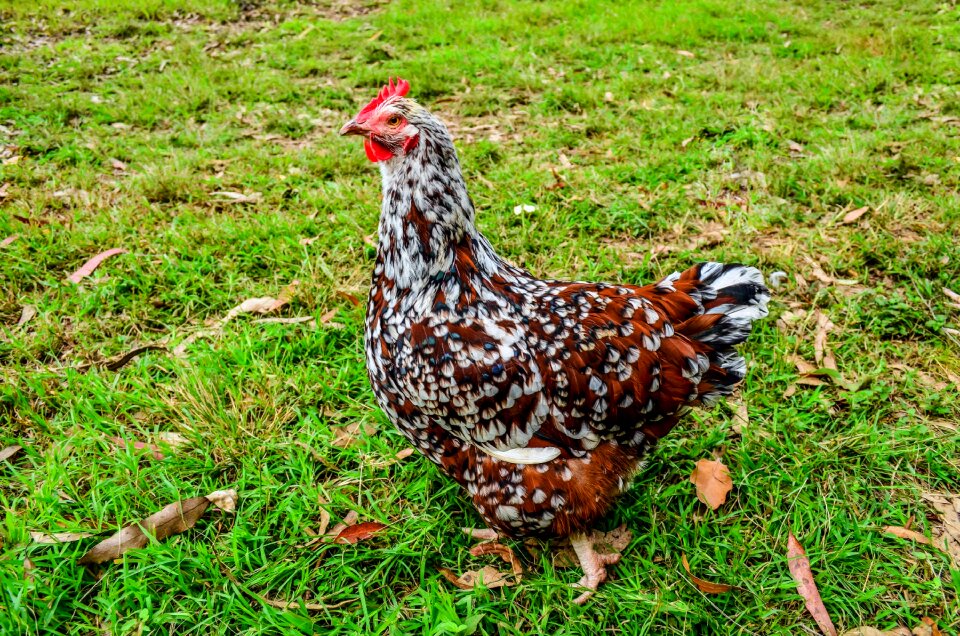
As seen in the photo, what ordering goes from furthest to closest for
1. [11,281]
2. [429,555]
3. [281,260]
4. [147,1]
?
[147,1]
[281,260]
[11,281]
[429,555]

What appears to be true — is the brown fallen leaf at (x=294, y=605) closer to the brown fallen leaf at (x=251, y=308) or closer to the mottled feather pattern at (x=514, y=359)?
the mottled feather pattern at (x=514, y=359)

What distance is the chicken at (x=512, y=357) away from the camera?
6.38 feet

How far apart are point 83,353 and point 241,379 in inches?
38.1

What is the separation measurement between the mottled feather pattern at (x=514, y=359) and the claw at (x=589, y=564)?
0.13 meters

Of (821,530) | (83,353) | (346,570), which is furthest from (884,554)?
(83,353)

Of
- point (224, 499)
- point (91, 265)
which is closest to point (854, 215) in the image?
point (224, 499)

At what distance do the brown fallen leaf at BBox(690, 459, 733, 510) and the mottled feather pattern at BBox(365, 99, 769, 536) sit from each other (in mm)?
434

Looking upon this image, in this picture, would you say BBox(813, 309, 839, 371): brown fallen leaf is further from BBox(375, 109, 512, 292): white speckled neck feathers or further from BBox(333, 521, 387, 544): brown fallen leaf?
BBox(333, 521, 387, 544): brown fallen leaf

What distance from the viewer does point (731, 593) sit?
2.04m

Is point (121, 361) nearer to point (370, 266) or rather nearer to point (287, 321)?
point (287, 321)

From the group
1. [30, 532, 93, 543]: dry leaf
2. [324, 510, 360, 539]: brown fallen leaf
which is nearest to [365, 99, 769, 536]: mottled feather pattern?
[324, 510, 360, 539]: brown fallen leaf

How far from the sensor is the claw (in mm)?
2092

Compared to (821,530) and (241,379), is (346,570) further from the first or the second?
(821,530)

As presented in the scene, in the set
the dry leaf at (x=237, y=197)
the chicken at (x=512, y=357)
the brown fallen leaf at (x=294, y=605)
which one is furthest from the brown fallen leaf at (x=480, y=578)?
the dry leaf at (x=237, y=197)
